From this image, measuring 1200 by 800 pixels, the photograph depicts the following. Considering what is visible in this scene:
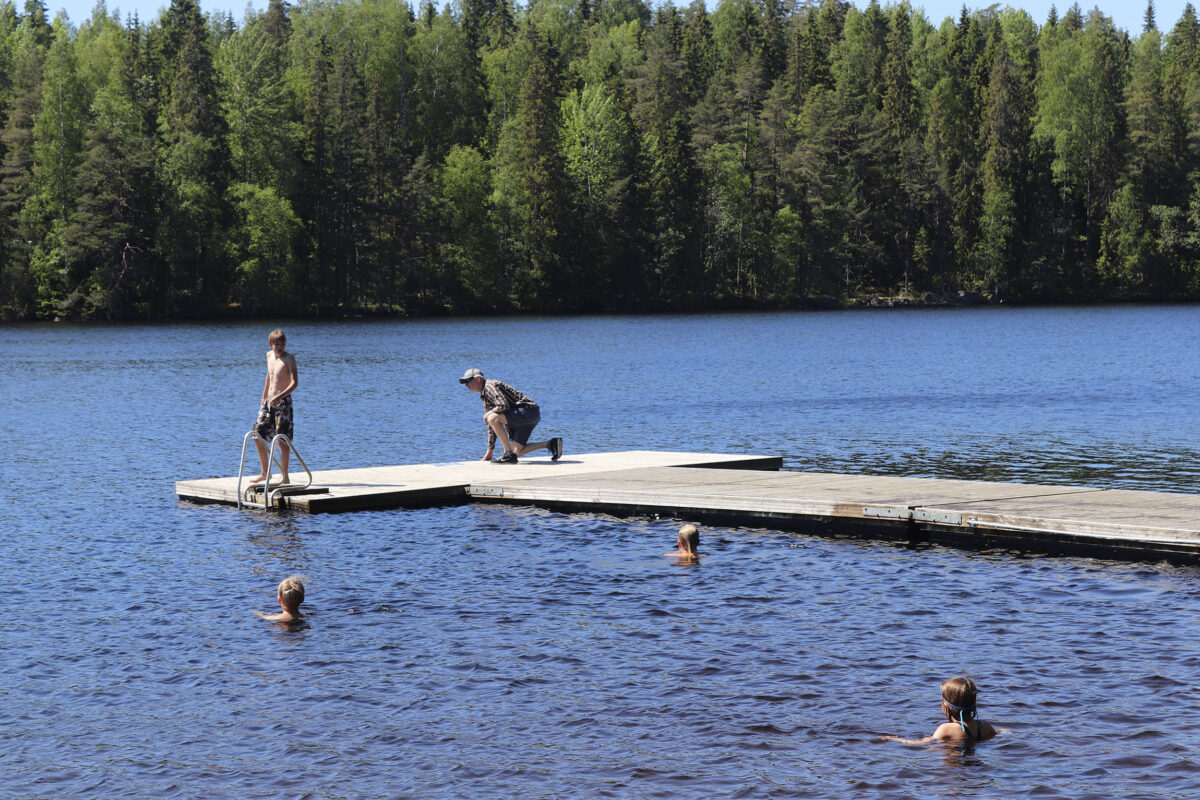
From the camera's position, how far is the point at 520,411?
22.2 meters

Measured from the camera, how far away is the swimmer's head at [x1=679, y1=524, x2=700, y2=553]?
1622 centimetres

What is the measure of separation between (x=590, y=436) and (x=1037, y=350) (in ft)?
120

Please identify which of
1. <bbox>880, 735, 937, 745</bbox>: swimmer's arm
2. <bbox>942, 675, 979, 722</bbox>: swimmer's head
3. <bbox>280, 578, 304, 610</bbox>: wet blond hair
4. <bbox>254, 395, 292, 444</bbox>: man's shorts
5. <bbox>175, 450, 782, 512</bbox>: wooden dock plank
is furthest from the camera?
<bbox>175, 450, 782, 512</bbox>: wooden dock plank

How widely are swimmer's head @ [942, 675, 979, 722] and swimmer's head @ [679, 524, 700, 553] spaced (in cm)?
629

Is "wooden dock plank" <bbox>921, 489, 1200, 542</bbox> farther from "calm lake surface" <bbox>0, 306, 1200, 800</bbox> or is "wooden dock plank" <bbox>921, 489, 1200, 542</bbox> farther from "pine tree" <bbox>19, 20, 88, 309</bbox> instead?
"pine tree" <bbox>19, 20, 88, 309</bbox>

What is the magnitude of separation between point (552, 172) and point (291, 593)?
96.3 meters

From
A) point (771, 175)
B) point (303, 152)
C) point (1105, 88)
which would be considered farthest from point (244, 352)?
point (1105, 88)

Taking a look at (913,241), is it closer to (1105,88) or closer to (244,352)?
(1105,88)

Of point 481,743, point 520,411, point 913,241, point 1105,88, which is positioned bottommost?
point 481,743

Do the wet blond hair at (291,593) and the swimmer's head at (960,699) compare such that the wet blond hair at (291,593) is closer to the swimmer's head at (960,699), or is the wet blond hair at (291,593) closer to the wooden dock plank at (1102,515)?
the swimmer's head at (960,699)

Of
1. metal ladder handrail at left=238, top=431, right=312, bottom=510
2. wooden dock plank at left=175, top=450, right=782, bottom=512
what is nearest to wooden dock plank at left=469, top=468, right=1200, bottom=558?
wooden dock plank at left=175, top=450, right=782, bottom=512

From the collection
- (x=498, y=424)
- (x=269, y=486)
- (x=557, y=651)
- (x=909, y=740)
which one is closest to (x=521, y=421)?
(x=498, y=424)

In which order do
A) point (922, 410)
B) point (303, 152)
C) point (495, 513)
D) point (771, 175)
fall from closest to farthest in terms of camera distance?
point (495, 513), point (922, 410), point (303, 152), point (771, 175)

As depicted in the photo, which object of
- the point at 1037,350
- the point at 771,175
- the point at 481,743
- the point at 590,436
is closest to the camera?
the point at 481,743
